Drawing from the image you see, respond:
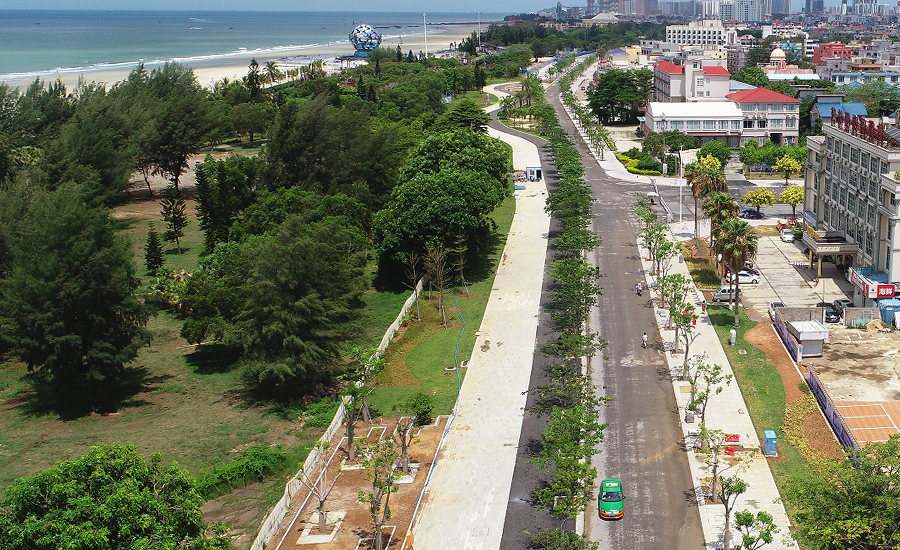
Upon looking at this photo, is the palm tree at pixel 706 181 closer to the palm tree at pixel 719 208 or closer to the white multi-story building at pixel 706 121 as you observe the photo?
the palm tree at pixel 719 208

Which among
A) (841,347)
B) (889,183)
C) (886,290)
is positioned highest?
(889,183)

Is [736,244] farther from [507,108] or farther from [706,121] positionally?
[507,108]

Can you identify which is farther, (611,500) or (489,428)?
(489,428)

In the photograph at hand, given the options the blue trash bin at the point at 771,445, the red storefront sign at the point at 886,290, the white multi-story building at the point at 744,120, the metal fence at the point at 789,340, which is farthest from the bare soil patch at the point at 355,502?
the white multi-story building at the point at 744,120

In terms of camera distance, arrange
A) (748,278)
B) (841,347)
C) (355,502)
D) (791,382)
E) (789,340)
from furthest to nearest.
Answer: (748,278), (789,340), (841,347), (791,382), (355,502)

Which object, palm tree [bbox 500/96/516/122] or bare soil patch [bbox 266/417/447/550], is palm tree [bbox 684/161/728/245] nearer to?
bare soil patch [bbox 266/417/447/550]

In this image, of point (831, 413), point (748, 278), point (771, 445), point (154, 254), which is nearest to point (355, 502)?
point (771, 445)
